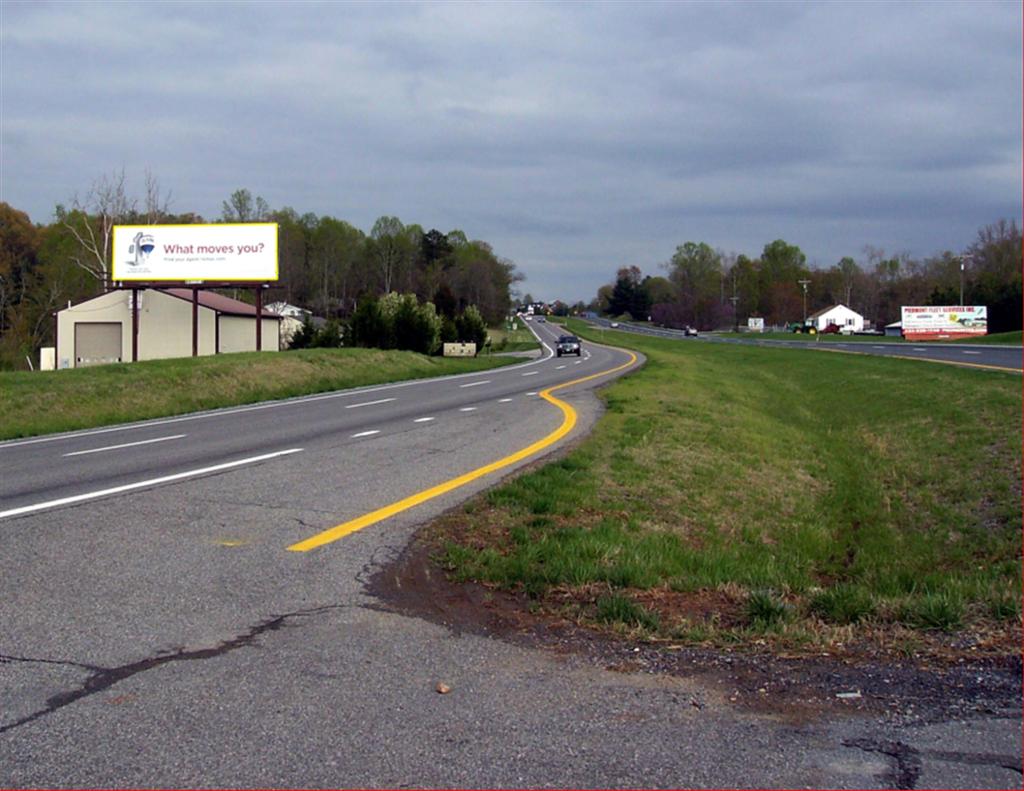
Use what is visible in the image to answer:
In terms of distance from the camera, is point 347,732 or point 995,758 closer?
point 995,758

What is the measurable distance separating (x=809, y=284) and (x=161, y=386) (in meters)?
151

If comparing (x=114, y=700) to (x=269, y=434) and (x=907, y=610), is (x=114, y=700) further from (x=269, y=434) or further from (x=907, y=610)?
(x=269, y=434)

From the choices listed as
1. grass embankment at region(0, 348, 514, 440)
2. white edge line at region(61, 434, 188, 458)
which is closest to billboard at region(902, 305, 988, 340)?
grass embankment at region(0, 348, 514, 440)

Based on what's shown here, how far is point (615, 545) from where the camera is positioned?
820cm

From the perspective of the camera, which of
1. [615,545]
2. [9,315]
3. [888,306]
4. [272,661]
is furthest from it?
[888,306]

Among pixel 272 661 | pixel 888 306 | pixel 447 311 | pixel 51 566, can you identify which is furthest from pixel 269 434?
pixel 888 306

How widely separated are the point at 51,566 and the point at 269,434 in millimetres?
10134

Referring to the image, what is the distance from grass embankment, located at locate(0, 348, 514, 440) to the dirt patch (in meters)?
15.7

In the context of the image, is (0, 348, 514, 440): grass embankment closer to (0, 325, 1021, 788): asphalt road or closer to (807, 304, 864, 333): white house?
(0, 325, 1021, 788): asphalt road

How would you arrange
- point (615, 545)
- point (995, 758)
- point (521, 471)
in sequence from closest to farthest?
1. point (995, 758)
2. point (615, 545)
3. point (521, 471)

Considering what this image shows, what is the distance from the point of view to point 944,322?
81000 mm

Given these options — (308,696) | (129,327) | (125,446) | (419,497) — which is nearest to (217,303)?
(129,327)

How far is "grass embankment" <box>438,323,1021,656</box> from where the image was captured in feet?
20.6

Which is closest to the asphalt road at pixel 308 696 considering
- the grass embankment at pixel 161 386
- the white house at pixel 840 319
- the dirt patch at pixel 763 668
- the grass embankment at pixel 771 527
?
the dirt patch at pixel 763 668
